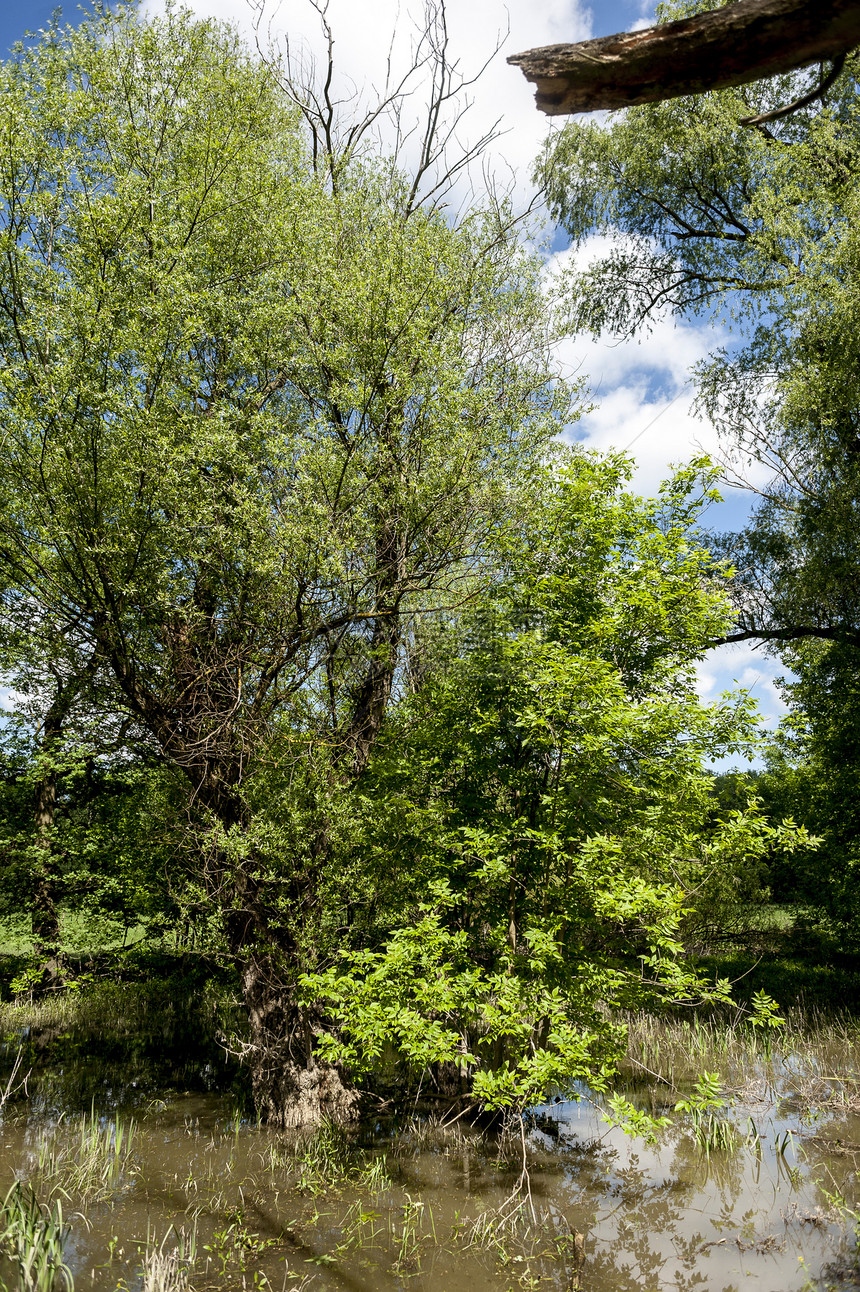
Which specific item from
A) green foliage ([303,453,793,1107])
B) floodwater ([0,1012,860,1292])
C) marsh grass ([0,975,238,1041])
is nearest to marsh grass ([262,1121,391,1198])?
floodwater ([0,1012,860,1292])

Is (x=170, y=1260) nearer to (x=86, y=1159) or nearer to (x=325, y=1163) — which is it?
(x=325, y=1163)

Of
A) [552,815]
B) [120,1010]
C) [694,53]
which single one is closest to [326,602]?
[552,815]

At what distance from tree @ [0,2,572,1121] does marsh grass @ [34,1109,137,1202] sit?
161 cm

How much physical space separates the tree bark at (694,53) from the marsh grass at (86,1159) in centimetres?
866

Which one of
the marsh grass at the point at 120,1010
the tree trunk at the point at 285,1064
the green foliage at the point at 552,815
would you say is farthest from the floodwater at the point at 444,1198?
the marsh grass at the point at 120,1010

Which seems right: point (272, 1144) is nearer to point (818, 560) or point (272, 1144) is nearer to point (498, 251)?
point (818, 560)

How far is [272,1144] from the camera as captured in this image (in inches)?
337

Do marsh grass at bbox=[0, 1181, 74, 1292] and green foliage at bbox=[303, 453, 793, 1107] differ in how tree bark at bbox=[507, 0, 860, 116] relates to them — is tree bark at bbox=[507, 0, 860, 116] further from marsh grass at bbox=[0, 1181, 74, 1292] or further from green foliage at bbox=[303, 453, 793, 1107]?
marsh grass at bbox=[0, 1181, 74, 1292]

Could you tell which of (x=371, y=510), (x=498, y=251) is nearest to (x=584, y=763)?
(x=371, y=510)

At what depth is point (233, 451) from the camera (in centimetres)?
874

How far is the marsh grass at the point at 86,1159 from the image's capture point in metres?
7.29

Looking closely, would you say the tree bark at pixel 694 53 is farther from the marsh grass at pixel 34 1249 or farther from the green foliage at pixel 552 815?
the marsh grass at pixel 34 1249

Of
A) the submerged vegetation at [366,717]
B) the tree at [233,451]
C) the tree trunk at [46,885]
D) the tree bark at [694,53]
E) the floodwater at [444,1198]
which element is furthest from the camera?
the tree trunk at [46,885]

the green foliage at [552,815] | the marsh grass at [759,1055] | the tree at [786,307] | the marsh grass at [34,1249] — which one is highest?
the tree at [786,307]
